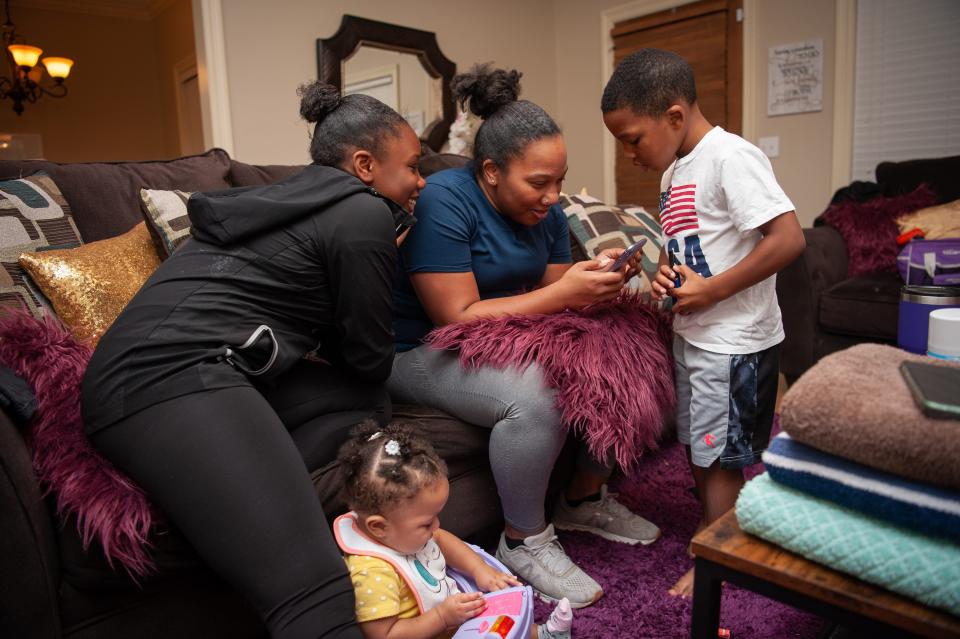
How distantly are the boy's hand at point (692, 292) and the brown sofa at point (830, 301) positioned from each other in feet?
5.03

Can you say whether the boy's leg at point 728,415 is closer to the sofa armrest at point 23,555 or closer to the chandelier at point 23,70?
the sofa armrest at point 23,555

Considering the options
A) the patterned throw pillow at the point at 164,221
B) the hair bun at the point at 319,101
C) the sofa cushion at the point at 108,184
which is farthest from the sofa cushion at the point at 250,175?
the hair bun at the point at 319,101

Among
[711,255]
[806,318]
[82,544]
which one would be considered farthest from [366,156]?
[806,318]

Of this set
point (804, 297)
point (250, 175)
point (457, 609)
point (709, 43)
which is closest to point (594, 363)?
point (457, 609)

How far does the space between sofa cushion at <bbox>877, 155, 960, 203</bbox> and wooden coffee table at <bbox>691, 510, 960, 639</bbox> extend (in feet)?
9.20

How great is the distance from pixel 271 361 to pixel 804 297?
2.27 m

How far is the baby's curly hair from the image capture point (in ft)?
3.43

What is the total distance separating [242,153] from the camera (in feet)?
11.3

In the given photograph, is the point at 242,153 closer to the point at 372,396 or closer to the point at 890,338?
the point at 372,396

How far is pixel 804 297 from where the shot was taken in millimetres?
2658

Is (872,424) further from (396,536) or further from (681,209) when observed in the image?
(681,209)

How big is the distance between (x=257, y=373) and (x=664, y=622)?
0.89 m

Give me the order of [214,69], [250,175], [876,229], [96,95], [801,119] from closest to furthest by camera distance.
A: [250,175] < [876,229] < [214,69] < [801,119] < [96,95]

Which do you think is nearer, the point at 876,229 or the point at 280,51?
the point at 876,229
